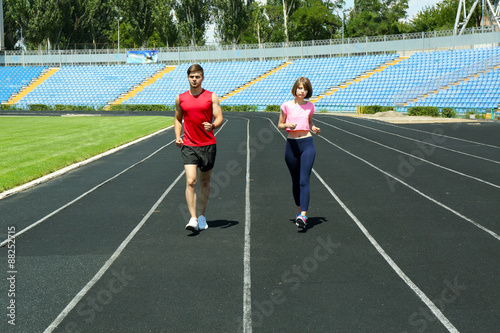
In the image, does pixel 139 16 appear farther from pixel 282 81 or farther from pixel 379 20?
pixel 379 20

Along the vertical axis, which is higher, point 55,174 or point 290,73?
point 290,73

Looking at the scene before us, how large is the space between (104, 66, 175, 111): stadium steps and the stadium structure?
0.11 meters

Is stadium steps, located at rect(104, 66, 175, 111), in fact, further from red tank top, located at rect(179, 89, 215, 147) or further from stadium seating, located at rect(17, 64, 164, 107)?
red tank top, located at rect(179, 89, 215, 147)

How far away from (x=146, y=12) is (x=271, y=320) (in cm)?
6822

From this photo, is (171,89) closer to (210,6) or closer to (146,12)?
(146,12)

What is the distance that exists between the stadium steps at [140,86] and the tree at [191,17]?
8.90 meters

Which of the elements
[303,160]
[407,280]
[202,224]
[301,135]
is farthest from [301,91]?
[407,280]

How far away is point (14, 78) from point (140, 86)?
1646cm

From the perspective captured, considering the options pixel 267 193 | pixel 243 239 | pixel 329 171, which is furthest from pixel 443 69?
pixel 243 239

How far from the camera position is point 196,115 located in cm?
646

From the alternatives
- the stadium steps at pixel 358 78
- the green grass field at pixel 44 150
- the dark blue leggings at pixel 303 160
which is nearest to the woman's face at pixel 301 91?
the dark blue leggings at pixel 303 160

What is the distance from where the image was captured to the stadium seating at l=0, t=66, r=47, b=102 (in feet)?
197

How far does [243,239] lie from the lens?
6578 mm

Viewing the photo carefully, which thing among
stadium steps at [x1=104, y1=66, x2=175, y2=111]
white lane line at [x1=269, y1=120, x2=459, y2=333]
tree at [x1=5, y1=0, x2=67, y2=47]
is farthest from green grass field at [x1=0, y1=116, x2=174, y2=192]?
tree at [x1=5, y1=0, x2=67, y2=47]
